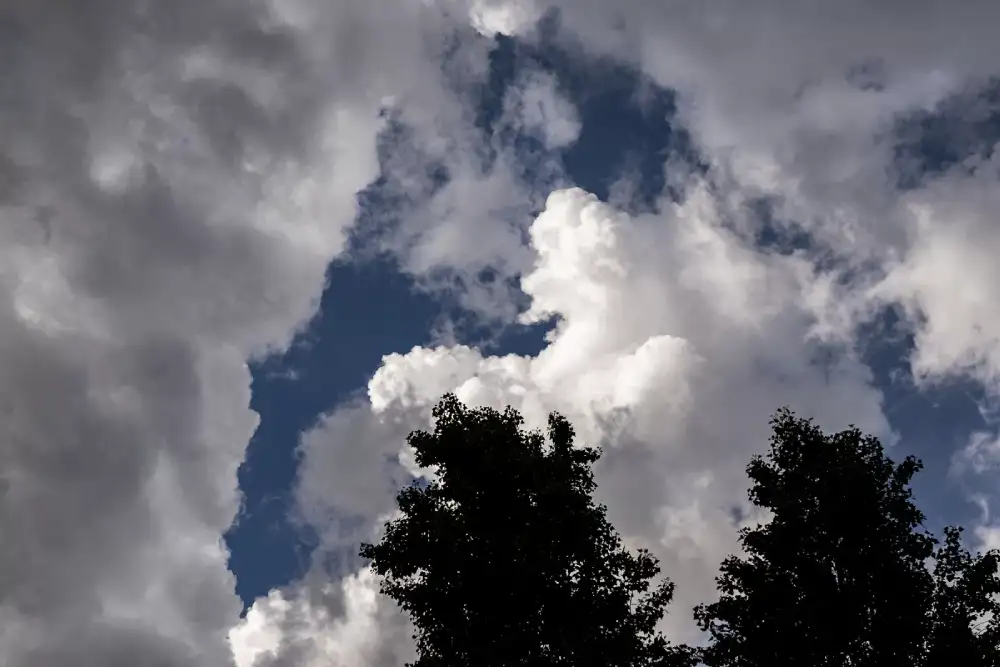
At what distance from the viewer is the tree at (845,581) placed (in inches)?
774

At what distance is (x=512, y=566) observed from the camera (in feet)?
67.5

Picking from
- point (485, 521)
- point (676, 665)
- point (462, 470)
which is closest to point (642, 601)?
point (676, 665)

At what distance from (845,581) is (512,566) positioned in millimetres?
10648

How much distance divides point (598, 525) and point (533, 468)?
3.10 m

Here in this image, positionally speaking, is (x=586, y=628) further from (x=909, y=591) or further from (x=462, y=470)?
(x=909, y=591)

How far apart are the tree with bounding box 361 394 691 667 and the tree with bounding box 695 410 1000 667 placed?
2609 mm

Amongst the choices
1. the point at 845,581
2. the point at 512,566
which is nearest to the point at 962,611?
the point at 845,581

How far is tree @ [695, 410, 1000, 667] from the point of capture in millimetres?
19656

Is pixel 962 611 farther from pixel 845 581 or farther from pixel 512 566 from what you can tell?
pixel 512 566

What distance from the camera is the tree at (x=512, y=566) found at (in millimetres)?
20188

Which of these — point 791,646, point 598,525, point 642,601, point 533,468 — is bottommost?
point 791,646

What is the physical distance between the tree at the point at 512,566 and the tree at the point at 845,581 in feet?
8.56

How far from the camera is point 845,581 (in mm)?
20969

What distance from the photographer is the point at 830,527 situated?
71.2 feet
